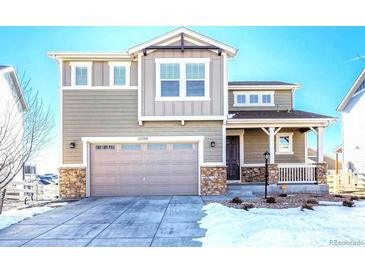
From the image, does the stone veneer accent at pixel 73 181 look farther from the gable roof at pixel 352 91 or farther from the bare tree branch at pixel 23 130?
the gable roof at pixel 352 91

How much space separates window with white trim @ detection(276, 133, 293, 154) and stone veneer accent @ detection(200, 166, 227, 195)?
3921 millimetres

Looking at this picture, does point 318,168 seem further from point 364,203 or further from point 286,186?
point 364,203

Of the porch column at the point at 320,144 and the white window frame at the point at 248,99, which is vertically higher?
the white window frame at the point at 248,99

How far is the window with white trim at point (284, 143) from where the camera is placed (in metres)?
13.8

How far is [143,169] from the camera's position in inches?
431

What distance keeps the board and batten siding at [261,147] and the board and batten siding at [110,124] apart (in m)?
2.86

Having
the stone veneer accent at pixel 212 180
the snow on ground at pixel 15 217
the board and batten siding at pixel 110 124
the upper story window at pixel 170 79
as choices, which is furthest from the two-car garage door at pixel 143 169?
the snow on ground at pixel 15 217

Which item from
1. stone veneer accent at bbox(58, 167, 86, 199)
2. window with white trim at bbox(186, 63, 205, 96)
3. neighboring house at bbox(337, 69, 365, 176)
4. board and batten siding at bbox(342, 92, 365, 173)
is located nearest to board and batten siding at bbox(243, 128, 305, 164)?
neighboring house at bbox(337, 69, 365, 176)

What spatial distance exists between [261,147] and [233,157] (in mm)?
1242

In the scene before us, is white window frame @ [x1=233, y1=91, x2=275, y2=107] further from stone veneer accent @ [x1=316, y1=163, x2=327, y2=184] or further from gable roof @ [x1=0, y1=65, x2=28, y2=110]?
gable roof @ [x1=0, y1=65, x2=28, y2=110]

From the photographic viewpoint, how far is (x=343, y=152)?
1667 cm

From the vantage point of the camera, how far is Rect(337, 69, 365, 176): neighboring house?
13531mm
